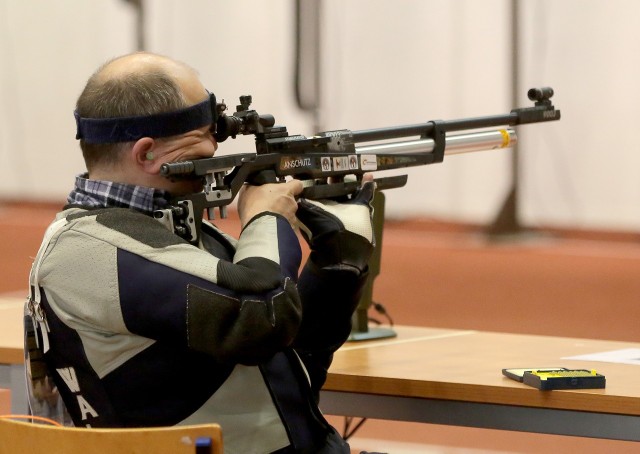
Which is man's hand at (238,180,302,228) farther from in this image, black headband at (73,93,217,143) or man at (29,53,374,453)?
black headband at (73,93,217,143)

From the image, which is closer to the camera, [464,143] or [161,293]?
[161,293]

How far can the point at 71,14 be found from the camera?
5.38 m

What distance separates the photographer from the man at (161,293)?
1.47 m

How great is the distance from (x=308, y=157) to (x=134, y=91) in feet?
1.14

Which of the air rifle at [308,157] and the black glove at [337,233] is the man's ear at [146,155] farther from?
the black glove at [337,233]

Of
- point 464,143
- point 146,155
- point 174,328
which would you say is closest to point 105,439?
point 174,328

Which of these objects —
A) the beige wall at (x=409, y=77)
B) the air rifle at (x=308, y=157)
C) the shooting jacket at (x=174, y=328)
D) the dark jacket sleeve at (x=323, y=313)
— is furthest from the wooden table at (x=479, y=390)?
the beige wall at (x=409, y=77)

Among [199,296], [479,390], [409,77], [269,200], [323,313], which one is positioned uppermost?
[409,77]

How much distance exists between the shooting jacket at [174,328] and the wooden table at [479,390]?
0.68 ft

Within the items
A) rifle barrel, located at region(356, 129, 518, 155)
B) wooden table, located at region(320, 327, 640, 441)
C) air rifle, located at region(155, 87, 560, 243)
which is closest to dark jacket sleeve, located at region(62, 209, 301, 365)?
air rifle, located at region(155, 87, 560, 243)

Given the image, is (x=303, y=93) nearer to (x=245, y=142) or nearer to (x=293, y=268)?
(x=245, y=142)

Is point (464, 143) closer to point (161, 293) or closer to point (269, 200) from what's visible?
point (269, 200)

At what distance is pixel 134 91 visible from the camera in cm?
159

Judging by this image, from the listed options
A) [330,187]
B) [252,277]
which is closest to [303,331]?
[330,187]
